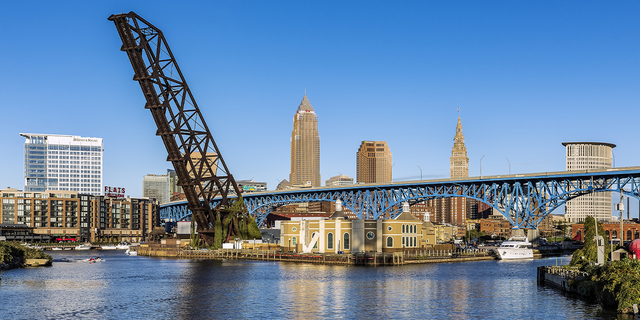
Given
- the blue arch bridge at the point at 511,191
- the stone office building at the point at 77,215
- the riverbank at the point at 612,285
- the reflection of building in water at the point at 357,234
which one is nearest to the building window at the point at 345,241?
the reflection of building in water at the point at 357,234

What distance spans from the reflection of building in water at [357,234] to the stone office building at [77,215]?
93301 mm

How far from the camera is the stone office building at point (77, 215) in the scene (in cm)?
16125

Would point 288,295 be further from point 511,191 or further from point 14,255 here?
point 511,191

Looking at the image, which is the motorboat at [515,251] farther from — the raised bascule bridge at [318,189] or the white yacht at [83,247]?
the white yacht at [83,247]

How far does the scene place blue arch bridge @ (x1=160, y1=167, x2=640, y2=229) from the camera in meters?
97.9

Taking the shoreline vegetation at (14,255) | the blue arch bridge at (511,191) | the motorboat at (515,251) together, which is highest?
the blue arch bridge at (511,191)

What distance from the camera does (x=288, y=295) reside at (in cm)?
4847

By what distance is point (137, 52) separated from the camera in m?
83.4

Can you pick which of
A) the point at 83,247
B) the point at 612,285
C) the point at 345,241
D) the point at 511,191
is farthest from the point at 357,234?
the point at 83,247

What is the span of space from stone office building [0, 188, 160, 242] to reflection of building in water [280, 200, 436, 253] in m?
93.3

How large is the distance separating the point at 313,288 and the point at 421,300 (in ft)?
32.0

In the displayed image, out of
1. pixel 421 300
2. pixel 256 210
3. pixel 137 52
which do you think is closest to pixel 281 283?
pixel 421 300

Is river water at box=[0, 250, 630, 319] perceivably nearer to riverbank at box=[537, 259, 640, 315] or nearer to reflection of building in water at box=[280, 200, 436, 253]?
riverbank at box=[537, 259, 640, 315]

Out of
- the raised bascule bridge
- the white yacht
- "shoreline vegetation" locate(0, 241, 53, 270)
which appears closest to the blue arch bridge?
the raised bascule bridge
